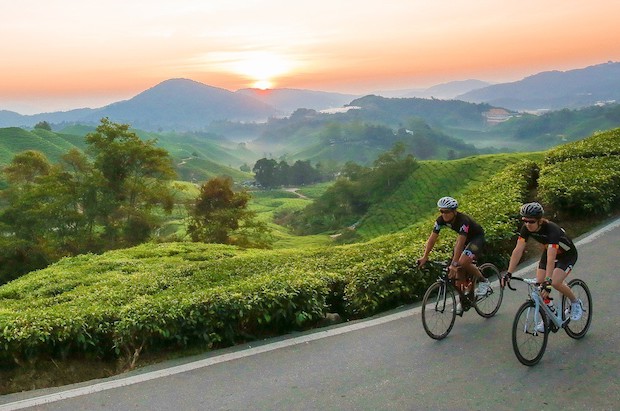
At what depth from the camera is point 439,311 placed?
6.72 meters

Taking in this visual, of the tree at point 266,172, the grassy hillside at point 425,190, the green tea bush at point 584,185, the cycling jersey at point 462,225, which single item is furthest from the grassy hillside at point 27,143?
the cycling jersey at point 462,225

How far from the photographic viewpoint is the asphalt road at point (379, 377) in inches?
206

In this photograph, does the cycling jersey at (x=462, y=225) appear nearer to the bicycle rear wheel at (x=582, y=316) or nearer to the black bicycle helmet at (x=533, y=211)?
the black bicycle helmet at (x=533, y=211)

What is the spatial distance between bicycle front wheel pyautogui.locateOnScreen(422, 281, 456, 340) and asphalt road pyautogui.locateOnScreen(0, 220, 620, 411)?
19 centimetres

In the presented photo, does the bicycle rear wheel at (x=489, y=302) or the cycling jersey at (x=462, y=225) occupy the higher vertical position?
the cycling jersey at (x=462, y=225)

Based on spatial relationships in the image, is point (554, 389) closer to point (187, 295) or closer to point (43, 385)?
point (187, 295)

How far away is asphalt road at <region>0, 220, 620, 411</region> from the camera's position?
5227 mm

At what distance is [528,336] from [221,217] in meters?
33.4

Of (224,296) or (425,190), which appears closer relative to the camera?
(224,296)

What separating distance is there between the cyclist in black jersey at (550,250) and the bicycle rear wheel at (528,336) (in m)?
0.32

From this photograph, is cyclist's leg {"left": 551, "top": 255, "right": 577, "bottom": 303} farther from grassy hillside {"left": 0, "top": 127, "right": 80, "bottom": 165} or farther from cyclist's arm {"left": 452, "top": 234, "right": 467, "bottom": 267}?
grassy hillside {"left": 0, "top": 127, "right": 80, "bottom": 165}

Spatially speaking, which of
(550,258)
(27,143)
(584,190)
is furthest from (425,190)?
(27,143)

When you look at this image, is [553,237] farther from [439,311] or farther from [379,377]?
[379,377]

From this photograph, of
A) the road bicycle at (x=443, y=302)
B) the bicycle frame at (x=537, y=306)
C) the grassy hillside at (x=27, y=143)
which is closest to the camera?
the bicycle frame at (x=537, y=306)
